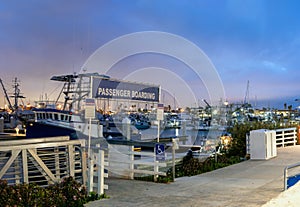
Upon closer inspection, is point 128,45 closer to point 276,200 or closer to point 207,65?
point 207,65

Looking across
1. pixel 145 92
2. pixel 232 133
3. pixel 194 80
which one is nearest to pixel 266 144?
pixel 232 133

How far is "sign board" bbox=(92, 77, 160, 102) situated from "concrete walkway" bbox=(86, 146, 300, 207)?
2.62 m

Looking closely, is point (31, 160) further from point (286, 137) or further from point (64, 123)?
point (64, 123)

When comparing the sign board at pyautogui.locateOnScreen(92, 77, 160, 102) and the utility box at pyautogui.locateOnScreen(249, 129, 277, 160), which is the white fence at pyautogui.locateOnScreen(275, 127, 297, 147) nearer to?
the utility box at pyautogui.locateOnScreen(249, 129, 277, 160)

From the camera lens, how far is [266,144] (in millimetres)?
14414

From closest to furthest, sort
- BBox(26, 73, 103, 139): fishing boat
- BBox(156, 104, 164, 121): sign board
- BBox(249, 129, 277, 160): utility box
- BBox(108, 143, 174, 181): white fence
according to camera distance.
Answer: BBox(108, 143, 174, 181): white fence < BBox(156, 104, 164, 121): sign board < BBox(249, 129, 277, 160): utility box < BBox(26, 73, 103, 139): fishing boat

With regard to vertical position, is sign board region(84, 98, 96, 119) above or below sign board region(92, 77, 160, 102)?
below

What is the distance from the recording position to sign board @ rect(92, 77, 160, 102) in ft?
35.7

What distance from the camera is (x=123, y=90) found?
1170 cm

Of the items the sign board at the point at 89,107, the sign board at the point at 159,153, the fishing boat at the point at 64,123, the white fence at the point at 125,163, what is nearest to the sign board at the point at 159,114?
the white fence at the point at 125,163

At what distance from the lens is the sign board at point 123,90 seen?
10891mm

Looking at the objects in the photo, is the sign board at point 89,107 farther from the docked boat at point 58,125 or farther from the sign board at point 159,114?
the docked boat at point 58,125

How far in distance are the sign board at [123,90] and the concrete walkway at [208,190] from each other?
8.60 ft

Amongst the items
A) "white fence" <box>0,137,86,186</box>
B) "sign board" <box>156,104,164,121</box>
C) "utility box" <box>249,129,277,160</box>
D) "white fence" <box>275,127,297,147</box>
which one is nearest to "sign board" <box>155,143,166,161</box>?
"sign board" <box>156,104,164,121</box>
